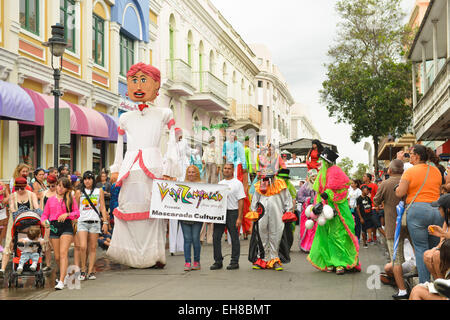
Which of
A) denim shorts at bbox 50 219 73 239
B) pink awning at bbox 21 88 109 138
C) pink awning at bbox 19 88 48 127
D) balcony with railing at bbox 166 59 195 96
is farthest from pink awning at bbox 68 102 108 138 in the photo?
denim shorts at bbox 50 219 73 239

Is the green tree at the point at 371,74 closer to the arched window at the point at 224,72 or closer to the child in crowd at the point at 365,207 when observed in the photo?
the arched window at the point at 224,72

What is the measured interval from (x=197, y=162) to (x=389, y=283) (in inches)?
291

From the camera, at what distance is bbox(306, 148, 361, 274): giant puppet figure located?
857 centimetres

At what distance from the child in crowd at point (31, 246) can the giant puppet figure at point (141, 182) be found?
1434 millimetres

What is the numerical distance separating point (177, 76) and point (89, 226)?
1947cm

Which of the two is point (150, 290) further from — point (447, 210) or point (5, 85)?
point (5, 85)

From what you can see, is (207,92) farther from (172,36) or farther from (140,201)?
(140,201)

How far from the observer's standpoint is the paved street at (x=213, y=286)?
6.83m

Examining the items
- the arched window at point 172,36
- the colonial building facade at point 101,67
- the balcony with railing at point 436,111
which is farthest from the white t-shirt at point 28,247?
the arched window at point 172,36

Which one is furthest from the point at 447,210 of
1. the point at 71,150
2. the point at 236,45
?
the point at 236,45

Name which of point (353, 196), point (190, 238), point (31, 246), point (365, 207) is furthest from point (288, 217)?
point (353, 196)

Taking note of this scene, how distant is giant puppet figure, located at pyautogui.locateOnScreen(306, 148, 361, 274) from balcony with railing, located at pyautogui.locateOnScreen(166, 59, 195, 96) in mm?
18327

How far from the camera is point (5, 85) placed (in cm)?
1364

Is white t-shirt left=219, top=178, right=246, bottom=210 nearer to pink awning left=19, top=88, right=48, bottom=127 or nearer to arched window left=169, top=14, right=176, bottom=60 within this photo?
pink awning left=19, top=88, right=48, bottom=127
